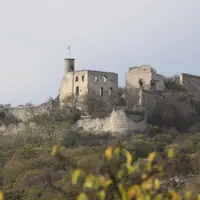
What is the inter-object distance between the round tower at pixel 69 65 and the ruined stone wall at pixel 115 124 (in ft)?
14.8

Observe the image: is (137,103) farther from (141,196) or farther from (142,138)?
(141,196)

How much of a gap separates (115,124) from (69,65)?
6.30 meters

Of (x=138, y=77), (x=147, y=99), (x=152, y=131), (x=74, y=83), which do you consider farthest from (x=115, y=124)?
(x=138, y=77)

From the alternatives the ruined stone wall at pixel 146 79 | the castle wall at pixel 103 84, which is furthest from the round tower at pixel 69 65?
the ruined stone wall at pixel 146 79

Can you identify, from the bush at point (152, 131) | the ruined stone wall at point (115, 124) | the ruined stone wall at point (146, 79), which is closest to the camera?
the ruined stone wall at point (115, 124)

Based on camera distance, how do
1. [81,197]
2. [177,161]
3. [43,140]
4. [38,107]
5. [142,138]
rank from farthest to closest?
1. [38,107]
2. [43,140]
3. [142,138]
4. [177,161]
5. [81,197]

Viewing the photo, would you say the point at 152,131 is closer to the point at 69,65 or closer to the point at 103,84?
the point at 103,84

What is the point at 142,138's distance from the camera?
137 ft

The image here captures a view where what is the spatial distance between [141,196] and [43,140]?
36.6m

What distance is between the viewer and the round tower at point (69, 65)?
156 ft

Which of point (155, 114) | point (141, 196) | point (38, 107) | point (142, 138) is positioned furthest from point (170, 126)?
point (141, 196)

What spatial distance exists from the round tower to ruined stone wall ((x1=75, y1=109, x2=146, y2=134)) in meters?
4.50

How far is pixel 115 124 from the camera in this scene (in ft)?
142

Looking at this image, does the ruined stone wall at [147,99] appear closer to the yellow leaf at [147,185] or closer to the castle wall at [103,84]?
the castle wall at [103,84]
